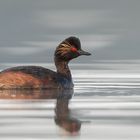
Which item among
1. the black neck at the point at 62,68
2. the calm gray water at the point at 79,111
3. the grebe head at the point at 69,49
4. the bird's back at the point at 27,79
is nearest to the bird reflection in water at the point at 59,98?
the calm gray water at the point at 79,111

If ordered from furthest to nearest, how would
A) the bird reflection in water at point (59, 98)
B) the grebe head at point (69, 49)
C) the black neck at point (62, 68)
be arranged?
the black neck at point (62, 68) < the grebe head at point (69, 49) < the bird reflection in water at point (59, 98)

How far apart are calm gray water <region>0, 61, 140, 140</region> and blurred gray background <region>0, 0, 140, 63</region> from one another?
8218 millimetres

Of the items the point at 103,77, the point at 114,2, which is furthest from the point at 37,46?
the point at 114,2

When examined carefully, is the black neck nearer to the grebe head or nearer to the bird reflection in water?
the grebe head

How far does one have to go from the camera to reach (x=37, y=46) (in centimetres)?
4034

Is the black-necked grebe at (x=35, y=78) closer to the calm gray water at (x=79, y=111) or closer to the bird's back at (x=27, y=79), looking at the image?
the bird's back at (x=27, y=79)

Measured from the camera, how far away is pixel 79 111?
65.1ft

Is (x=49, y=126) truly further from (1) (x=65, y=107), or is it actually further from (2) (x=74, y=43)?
(2) (x=74, y=43)

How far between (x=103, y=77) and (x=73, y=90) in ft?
8.78

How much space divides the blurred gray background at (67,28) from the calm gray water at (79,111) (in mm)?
8218

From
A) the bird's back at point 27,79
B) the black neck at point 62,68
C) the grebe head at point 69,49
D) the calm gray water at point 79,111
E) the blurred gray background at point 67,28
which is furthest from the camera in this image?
the blurred gray background at point 67,28

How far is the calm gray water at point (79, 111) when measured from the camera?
17.2m

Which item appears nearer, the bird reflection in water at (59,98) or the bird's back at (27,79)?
the bird reflection in water at (59,98)

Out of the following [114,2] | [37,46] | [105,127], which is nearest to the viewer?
[105,127]
